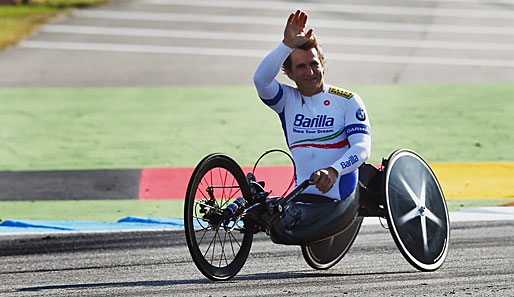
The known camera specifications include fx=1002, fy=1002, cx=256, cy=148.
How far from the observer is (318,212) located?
6.21 m

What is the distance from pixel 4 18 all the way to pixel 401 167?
18.0m

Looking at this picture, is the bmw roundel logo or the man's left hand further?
the bmw roundel logo

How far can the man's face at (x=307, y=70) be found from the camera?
20.4ft

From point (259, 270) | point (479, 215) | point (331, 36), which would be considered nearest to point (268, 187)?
point (479, 215)

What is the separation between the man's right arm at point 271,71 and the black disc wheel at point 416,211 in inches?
34.7

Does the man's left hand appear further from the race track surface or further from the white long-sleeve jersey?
the race track surface

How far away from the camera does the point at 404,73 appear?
58.7ft

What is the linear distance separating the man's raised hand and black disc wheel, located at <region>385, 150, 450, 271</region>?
3.27 ft

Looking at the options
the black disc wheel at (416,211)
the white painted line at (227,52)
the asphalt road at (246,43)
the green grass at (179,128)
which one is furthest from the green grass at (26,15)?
the black disc wheel at (416,211)

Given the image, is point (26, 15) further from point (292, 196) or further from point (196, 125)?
point (292, 196)

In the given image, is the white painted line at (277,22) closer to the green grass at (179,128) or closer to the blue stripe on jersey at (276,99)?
the green grass at (179,128)

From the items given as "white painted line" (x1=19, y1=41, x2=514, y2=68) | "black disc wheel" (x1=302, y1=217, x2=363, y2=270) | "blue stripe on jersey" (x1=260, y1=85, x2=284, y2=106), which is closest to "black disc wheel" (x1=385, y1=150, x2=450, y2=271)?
"black disc wheel" (x1=302, y1=217, x2=363, y2=270)

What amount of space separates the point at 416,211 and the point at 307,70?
1.16 m

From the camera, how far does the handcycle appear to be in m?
5.95
